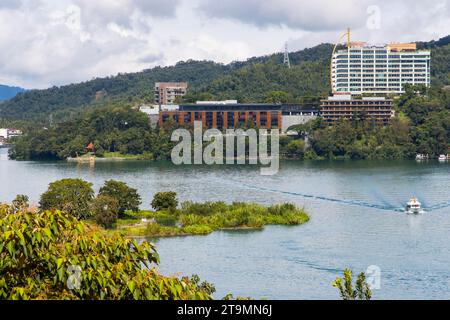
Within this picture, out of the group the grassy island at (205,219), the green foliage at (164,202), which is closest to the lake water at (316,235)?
the grassy island at (205,219)

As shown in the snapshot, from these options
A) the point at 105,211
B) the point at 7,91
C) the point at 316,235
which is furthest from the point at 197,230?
the point at 7,91

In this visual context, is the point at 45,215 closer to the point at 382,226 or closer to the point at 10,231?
the point at 10,231

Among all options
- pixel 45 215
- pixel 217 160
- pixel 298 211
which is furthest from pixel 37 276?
pixel 217 160

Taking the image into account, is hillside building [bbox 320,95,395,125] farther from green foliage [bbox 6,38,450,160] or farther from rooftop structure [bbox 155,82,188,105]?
rooftop structure [bbox 155,82,188,105]

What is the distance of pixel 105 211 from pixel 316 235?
164 inches

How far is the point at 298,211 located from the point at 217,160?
20260 millimetres

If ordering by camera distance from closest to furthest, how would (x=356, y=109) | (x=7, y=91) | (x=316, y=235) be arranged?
1. (x=316, y=235)
2. (x=356, y=109)
3. (x=7, y=91)

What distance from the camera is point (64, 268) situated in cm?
412

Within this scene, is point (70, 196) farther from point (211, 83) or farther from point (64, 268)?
point (211, 83)

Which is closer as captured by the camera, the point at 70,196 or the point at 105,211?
the point at 105,211

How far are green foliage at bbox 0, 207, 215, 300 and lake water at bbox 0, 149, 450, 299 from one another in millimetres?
7691

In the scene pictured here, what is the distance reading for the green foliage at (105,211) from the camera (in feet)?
61.1

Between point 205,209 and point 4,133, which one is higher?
point 4,133
